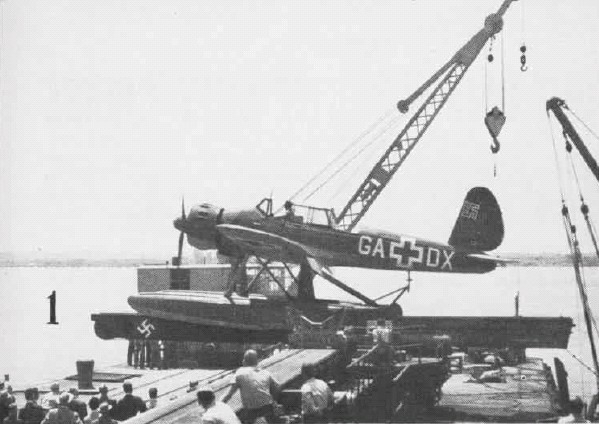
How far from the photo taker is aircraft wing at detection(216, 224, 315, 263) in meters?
28.2

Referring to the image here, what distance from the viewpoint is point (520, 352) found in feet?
114

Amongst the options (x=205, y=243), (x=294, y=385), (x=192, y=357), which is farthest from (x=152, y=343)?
(x=294, y=385)

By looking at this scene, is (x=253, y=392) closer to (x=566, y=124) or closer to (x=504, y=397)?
(x=504, y=397)

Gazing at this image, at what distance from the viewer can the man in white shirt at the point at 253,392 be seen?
11438mm

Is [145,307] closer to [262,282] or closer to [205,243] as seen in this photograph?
[205,243]

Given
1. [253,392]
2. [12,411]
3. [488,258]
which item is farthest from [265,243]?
[253,392]

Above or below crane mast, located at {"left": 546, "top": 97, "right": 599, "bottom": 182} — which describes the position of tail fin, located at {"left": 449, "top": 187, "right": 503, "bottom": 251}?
below

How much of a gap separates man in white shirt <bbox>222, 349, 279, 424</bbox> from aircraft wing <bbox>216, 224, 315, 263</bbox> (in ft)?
54.5

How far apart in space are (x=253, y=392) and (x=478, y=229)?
21525 mm

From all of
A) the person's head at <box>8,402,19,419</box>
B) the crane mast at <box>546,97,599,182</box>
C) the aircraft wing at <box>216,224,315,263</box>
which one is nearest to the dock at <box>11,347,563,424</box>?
the person's head at <box>8,402,19,419</box>

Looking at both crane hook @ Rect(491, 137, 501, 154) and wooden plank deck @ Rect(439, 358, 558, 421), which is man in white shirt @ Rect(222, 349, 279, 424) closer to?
wooden plank deck @ Rect(439, 358, 558, 421)

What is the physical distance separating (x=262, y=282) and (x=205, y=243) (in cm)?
1092

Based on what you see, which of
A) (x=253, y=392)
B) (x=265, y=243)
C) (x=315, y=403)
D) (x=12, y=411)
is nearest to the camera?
(x=253, y=392)

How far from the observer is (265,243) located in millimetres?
28281
